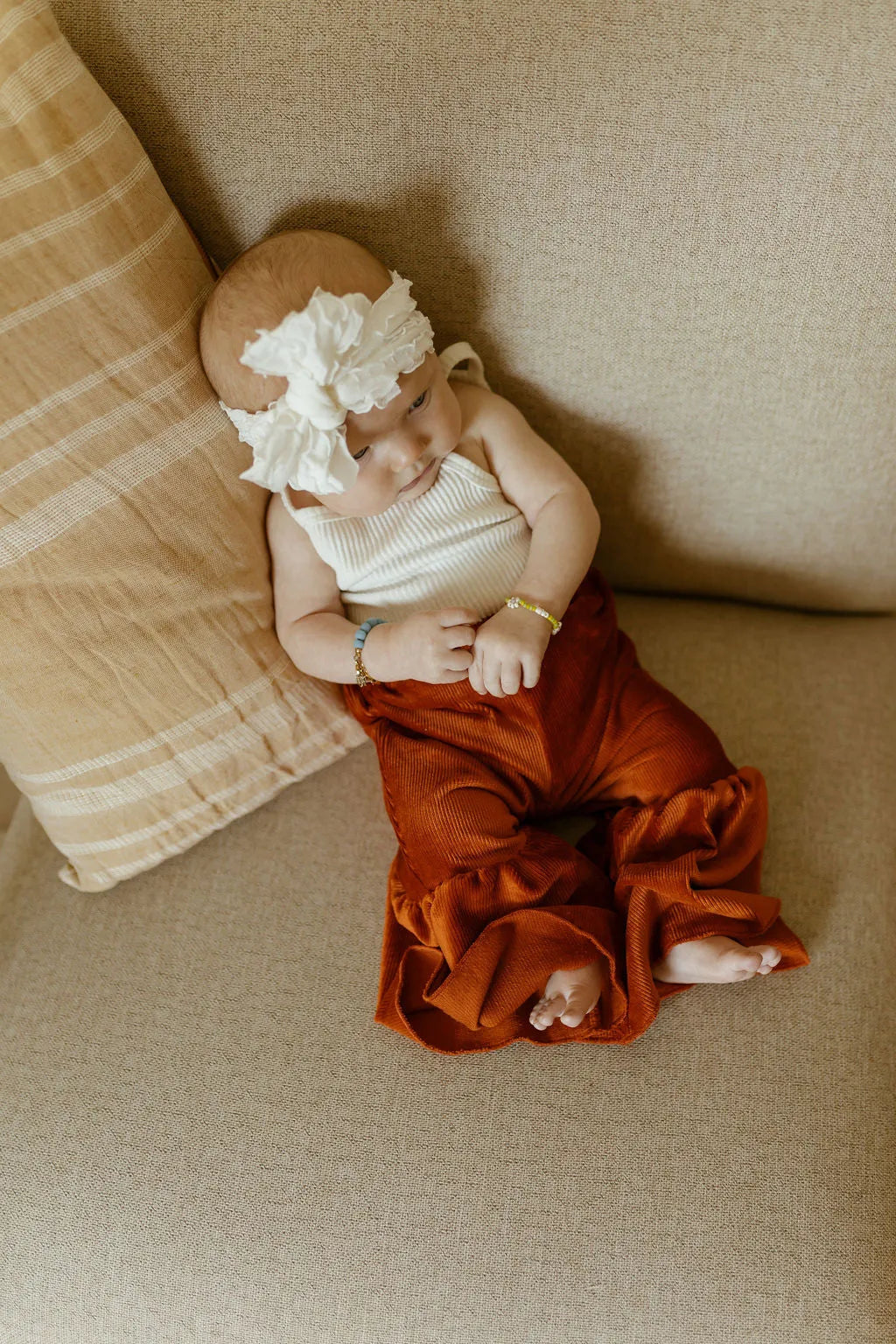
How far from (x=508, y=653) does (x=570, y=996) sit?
0.32 metres

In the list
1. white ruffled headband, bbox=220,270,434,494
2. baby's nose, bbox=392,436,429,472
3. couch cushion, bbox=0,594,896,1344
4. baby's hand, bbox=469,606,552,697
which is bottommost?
couch cushion, bbox=0,594,896,1344

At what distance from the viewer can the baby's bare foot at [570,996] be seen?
0.87m

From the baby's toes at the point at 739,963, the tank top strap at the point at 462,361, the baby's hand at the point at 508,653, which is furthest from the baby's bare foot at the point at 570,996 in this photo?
the tank top strap at the point at 462,361

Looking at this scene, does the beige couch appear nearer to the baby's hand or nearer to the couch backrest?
the couch backrest

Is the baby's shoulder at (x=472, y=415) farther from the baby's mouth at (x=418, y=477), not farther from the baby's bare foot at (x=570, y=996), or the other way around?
the baby's bare foot at (x=570, y=996)

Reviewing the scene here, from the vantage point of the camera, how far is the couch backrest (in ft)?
2.91

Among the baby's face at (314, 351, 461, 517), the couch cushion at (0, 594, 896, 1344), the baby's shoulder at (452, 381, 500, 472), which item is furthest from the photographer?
the baby's shoulder at (452, 381, 500, 472)

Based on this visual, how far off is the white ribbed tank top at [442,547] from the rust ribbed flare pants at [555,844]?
89mm

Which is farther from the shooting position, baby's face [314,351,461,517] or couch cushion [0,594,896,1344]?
baby's face [314,351,461,517]

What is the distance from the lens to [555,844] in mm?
961

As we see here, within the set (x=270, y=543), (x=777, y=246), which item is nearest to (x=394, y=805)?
(x=270, y=543)

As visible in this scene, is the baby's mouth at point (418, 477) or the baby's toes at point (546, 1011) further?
the baby's mouth at point (418, 477)

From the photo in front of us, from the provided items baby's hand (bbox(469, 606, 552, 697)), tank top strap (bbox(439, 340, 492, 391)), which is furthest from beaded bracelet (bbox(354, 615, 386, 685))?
tank top strap (bbox(439, 340, 492, 391))

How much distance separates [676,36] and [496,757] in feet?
2.28
